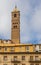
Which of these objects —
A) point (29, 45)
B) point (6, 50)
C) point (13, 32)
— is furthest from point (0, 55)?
point (13, 32)

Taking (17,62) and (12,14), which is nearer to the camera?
(17,62)

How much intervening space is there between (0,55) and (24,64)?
872 centimetres

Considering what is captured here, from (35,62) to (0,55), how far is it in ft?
39.8

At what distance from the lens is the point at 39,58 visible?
107125 mm

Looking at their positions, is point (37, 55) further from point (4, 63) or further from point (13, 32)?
point (13, 32)

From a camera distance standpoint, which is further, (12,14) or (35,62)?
(12,14)

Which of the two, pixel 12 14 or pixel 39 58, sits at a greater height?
pixel 12 14

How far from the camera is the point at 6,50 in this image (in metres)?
110

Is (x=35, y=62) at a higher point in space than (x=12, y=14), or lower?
lower

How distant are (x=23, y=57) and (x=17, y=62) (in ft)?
8.57

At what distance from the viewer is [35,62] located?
351 ft

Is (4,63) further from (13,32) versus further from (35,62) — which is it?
(13,32)

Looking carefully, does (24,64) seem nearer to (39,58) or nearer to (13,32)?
(39,58)

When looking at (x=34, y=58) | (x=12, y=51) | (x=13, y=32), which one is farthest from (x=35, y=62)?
(x=13, y=32)
